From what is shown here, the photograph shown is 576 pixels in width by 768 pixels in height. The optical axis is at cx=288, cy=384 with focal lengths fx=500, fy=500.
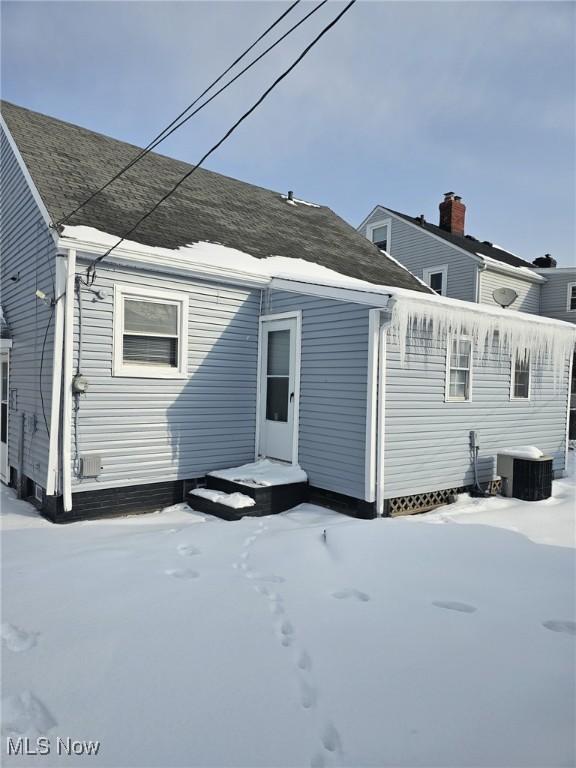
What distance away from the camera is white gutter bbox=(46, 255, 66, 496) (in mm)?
6324

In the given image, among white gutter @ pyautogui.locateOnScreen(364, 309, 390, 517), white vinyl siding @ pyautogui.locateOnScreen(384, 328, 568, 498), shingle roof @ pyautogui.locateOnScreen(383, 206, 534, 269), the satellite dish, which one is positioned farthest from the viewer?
shingle roof @ pyautogui.locateOnScreen(383, 206, 534, 269)

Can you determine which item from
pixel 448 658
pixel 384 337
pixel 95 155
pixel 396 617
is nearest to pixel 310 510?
pixel 384 337

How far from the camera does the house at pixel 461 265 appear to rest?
18.2 meters

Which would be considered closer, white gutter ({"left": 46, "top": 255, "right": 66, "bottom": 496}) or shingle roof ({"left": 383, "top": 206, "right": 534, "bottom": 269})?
white gutter ({"left": 46, "top": 255, "right": 66, "bottom": 496})

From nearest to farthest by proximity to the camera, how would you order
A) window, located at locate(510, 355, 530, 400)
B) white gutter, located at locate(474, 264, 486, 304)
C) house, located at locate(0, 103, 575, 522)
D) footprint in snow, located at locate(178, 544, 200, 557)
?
footprint in snow, located at locate(178, 544, 200, 557), house, located at locate(0, 103, 575, 522), window, located at locate(510, 355, 530, 400), white gutter, located at locate(474, 264, 486, 304)

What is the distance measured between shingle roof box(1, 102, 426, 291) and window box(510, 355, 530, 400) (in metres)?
2.95

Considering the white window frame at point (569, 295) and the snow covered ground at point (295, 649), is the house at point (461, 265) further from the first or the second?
the snow covered ground at point (295, 649)

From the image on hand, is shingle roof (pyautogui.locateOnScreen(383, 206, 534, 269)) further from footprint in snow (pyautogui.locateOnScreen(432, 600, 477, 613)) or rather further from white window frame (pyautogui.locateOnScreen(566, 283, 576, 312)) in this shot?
footprint in snow (pyautogui.locateOnScreen(432, 600, 477, 613))

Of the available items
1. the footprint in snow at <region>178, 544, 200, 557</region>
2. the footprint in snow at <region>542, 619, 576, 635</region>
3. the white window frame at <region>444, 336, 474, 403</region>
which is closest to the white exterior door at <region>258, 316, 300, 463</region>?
the white window frame at <region>444, 336, 474, 403</region>

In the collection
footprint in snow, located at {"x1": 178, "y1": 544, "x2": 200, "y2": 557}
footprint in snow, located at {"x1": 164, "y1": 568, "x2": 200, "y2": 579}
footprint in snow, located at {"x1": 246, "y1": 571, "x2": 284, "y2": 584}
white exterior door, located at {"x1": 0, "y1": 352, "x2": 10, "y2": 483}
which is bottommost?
footprint in snow, located at {"x1": 178, "y1": 544, "x2": 200, "y2": 557}

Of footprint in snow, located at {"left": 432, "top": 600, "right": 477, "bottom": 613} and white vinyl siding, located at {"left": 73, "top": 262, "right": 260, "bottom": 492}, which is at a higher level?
white vinyl siding, located at {"left": 73, "top": 262, "right": 260, "bottom": 492}

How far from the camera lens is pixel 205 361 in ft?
25.3

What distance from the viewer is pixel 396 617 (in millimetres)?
3551

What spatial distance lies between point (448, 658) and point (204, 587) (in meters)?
1.95
